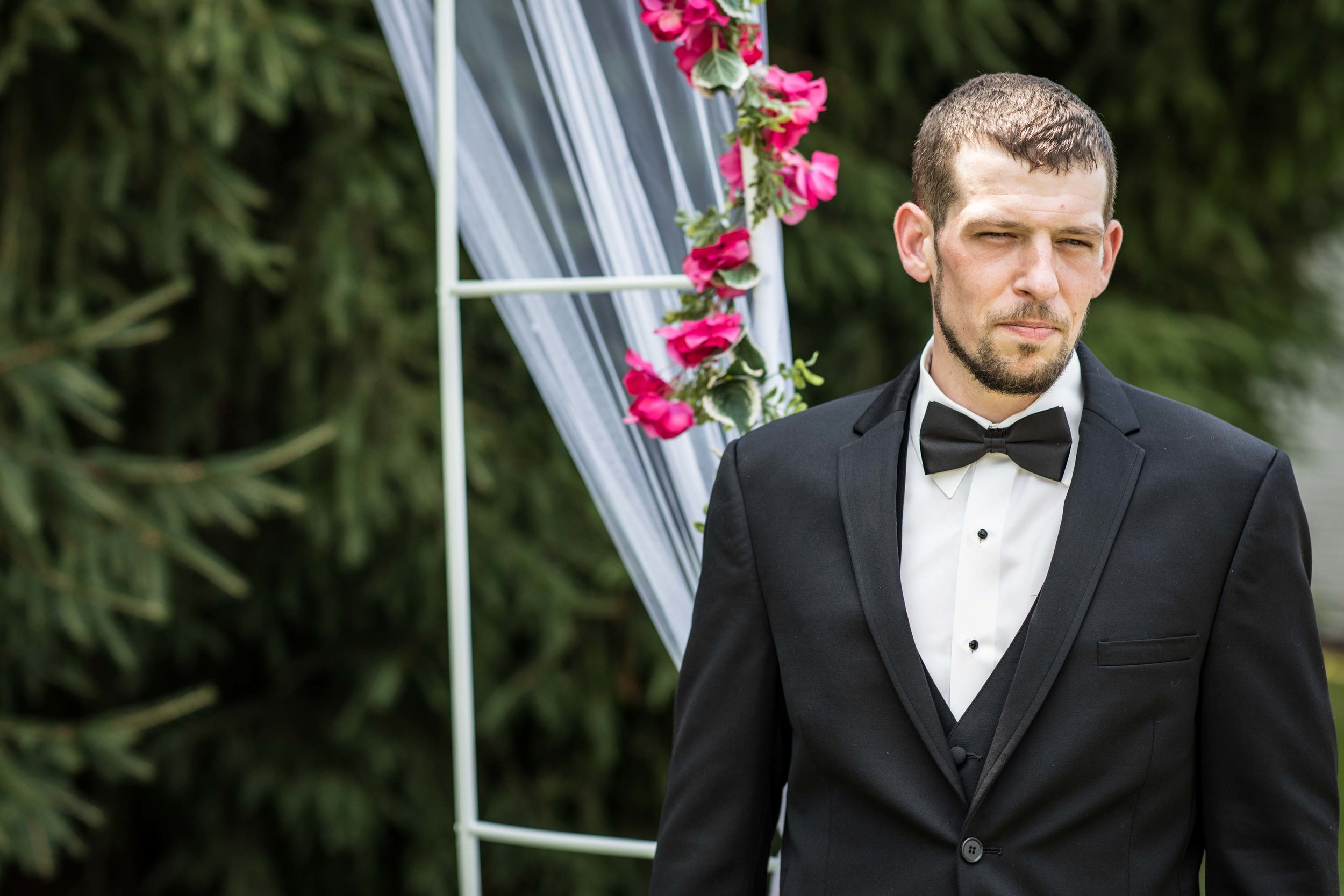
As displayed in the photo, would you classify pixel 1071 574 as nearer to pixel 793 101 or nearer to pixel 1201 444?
pixel 1201 444

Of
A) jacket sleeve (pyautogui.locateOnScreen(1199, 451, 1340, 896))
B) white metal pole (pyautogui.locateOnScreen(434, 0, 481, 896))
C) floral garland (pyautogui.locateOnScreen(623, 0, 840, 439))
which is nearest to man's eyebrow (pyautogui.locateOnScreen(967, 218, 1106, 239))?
jacket sleeve (pyautogui.locateOnScreen(1199, 451, 1340, 896))

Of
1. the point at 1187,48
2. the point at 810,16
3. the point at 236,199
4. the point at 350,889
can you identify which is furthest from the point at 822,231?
the point at 350,889

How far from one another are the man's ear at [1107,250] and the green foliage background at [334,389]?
2084mm

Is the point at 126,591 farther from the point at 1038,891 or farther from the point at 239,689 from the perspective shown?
the point at 1038,891

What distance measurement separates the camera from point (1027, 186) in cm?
116

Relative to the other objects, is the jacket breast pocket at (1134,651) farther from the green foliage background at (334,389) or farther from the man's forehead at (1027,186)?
the green foliage background at (334,389)

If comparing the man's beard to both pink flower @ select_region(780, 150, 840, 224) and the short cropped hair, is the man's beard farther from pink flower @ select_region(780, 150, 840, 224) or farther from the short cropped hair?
pink flower @ select_region(780, 150, 840, 224)

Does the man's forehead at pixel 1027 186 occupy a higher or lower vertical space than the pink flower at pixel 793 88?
lower

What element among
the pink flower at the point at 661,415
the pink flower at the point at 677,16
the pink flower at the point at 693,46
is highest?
the pink flower at the point at 677,16

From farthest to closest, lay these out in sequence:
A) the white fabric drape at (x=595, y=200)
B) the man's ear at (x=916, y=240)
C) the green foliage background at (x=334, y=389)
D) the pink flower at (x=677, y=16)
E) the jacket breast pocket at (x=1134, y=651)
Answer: the green foliage background at (x=334, y=389) → the white fabric drape at (x=595, y=200) → the pink flower at (x=677, y=16) → the man's ear at (x=916, y=240) → the jacket breast pocket at (x=1134, y=651)

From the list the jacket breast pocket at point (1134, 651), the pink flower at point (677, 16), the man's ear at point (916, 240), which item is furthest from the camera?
the pink flower at point (677, 16)

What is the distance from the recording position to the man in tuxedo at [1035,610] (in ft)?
3.78

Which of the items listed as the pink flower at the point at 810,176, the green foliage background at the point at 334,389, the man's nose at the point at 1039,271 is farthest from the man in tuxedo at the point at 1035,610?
the green foliage background at the point at 334,389

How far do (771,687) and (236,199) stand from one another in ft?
7.54
